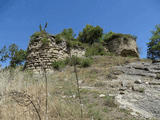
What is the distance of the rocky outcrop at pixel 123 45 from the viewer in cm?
1290

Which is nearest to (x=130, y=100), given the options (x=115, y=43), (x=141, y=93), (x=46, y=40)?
(x=141, y=93)

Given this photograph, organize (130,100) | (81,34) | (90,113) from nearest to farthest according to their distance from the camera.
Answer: (90,113)
(130,100)
(81,34)

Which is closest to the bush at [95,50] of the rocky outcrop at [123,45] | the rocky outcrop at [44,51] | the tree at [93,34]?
the rocky outcrop at [123,45]

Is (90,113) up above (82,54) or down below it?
below

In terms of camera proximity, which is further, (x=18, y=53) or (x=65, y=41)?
(x=18, y=53)

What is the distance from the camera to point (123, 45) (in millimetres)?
12984

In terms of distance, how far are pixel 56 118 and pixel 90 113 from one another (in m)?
0.59

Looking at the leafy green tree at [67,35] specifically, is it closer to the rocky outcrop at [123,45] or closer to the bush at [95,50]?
the bush at [95,50]

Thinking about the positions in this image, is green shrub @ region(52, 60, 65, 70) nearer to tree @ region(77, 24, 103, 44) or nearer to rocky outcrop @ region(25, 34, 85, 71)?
rocky outcrop @ region(25, 34, 85, 71)

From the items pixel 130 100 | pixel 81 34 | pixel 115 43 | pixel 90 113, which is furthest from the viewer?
pixel 81 34

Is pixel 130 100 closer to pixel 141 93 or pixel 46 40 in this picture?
pixel 141 93

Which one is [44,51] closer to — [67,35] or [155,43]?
[67,35]

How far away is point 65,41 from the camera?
9594 millimetres

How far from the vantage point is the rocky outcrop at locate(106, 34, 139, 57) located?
42.3 feet
